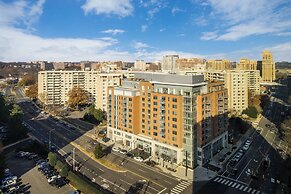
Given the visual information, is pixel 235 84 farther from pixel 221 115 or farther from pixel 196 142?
pixel 196 142

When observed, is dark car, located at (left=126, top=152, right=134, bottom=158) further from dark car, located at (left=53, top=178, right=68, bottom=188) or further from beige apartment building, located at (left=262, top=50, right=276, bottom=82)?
beige apartment building, located at (left=262, top=50, right=276, bottom=82)

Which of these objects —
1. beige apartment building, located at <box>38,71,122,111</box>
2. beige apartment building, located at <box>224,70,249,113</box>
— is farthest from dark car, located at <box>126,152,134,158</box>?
beige apartment building, located at <box>38,71,122,111</box>

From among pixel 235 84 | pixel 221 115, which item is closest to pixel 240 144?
pixel 221 115

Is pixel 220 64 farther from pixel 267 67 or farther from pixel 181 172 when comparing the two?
pixel 181 172

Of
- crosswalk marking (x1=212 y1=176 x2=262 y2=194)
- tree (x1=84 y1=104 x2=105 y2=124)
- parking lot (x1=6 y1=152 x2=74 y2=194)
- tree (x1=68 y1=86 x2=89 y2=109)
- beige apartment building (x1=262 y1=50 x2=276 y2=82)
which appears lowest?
crosswalk marking (x1=212 y1=176 x2=262 y2=194)

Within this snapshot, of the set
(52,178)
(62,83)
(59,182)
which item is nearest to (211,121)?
(59,182)

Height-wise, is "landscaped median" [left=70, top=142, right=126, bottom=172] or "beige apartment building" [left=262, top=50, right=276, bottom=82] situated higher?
"beige apartment building" [left=262, top=50, right=276, bottom=82]
